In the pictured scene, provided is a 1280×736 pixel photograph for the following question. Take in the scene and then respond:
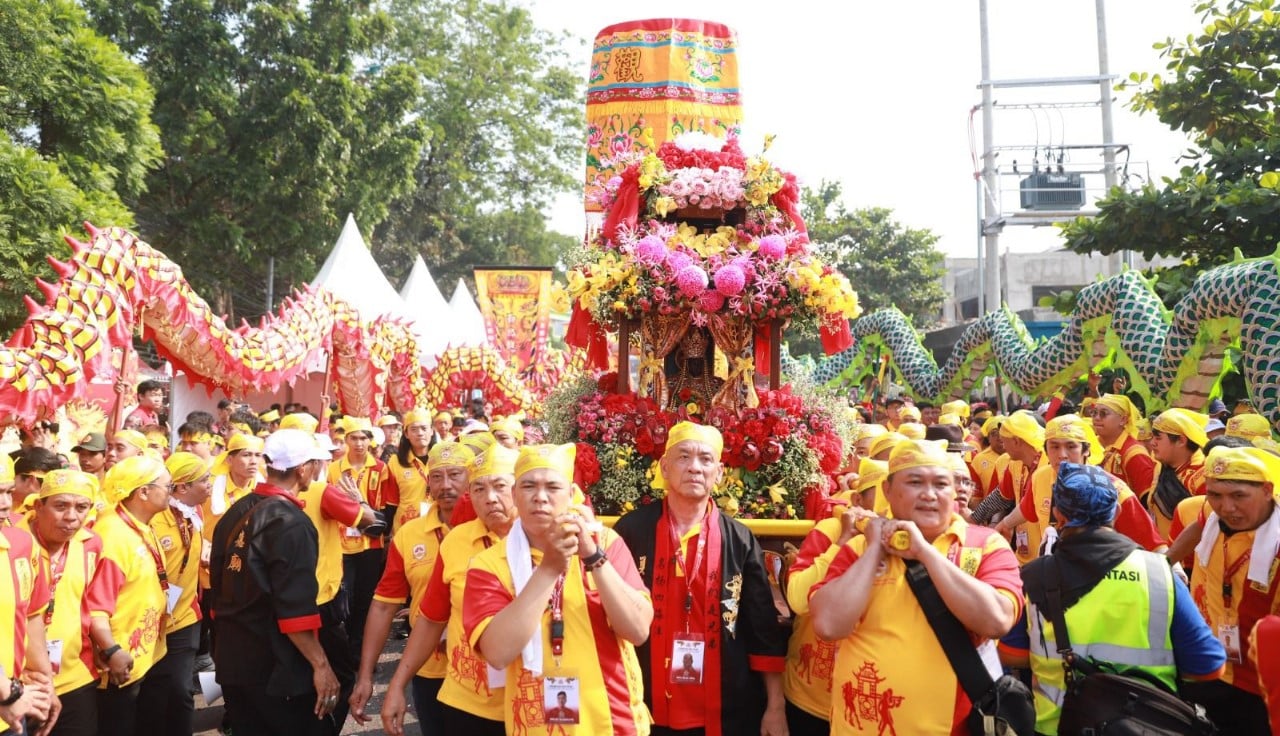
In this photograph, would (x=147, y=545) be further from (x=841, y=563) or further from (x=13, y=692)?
(x=841, y=563)

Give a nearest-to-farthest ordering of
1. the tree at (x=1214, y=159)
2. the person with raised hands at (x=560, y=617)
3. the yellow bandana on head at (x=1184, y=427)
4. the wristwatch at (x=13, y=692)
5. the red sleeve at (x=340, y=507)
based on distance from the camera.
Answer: the person with raised hands at (x=560, y=617)
the wristwatch at (x=13, y=692)
the red sleeve at (x=340, y=507)
the yellow bandana on head at (x=1184, y=427)
the tree at (x=1214, y=159)

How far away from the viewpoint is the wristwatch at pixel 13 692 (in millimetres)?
3381

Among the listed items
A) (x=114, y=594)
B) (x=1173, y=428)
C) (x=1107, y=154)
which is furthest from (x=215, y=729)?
(x=1107, y=154)

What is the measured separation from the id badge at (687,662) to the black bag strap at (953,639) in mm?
1061

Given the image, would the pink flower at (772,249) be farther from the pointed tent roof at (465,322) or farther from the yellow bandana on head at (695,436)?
the pointed tent roof at (465,322)

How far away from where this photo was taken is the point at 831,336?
21.6 ft

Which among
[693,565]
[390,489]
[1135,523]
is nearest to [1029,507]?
[1135,523]

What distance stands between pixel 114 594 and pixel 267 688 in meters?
0.76

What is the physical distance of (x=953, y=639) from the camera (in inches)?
119

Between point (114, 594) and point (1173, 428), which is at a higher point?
point (1173, 428)

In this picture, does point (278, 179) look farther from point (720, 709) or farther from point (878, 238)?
point (720, 709)

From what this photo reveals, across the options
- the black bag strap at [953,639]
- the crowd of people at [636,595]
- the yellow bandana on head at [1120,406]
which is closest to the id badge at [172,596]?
the crowd of people at [636,595]

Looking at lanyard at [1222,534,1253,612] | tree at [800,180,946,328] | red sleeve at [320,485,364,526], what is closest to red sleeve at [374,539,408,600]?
red sleeve at [320,485,364,526]

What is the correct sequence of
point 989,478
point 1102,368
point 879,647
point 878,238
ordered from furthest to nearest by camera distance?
point 878,238, point 1102,368, point 989,478, point 879,647
